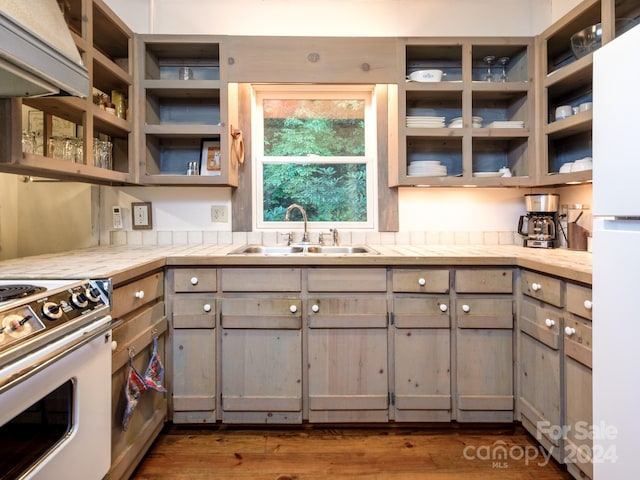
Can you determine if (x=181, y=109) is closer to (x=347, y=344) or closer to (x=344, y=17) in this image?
(x=344, y=17)

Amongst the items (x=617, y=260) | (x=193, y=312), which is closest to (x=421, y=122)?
(x=617, y=260)

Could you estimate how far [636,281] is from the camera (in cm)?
100

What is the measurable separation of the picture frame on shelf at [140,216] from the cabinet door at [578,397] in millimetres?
2371

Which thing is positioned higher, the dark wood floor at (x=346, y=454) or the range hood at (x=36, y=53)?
the range hood at (x=36, y=53)

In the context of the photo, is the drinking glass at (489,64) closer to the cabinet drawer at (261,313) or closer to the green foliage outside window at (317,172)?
the green foliage outside window at (317,172)

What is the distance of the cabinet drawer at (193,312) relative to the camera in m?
1.81

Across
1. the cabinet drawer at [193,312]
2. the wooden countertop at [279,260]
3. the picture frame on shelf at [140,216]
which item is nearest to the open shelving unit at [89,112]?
the picture frame on shelf at [140,216]

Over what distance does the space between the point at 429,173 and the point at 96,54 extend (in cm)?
185

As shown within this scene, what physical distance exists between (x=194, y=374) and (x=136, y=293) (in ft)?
1.83

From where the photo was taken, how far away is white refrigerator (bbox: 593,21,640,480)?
3.27 feet

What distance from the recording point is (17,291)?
1.05 metres

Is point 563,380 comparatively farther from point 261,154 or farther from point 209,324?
point 261,154

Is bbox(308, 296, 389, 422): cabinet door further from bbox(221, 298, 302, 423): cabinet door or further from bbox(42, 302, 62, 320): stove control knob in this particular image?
bbox(42, 302, 62, 320): stove control knob

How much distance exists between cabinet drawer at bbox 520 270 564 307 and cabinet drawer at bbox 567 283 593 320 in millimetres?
59
